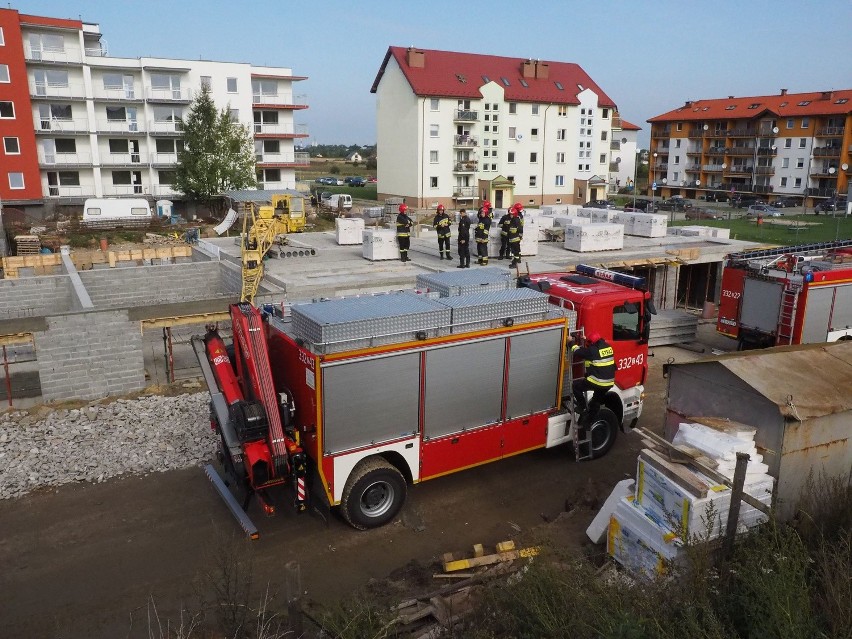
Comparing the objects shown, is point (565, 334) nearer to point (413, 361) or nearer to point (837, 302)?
point (413, 361)

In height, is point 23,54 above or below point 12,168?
above

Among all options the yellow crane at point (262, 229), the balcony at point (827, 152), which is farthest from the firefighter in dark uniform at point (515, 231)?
the balcony at point (827, 152)

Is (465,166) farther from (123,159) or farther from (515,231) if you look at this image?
(515,231)

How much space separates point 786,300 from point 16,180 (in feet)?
142

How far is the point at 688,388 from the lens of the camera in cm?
845

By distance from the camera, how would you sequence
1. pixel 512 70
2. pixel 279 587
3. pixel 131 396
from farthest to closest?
pixel 512 70, pixel 131 396, pixel 279 587

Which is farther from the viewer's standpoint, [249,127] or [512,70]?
[512,70]

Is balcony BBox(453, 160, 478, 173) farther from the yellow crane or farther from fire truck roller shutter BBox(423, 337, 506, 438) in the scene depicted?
fire truck roller shutter BBox(423, 337, 506, 438)

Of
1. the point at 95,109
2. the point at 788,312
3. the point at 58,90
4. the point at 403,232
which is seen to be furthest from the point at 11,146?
the point at 788,312

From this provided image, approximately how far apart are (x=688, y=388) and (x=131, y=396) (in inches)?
374

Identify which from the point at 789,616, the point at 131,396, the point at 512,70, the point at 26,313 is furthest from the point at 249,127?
the point at 789,616

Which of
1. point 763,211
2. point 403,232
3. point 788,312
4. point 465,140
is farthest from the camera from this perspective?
point 465,140

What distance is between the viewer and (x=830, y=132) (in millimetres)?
63188

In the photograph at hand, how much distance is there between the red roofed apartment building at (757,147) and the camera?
63250mm
